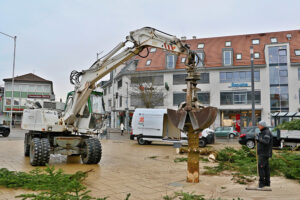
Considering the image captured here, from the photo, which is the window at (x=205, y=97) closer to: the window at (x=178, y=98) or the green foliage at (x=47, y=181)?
the window at (x=178, y=98)

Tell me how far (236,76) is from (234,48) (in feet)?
18.3

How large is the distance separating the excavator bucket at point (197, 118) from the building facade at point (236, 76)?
31211mm

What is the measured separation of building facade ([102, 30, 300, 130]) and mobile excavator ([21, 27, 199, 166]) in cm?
2706

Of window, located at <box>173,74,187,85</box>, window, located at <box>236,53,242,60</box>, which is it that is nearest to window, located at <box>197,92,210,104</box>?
window, located at <box>173,74,187,85</box>

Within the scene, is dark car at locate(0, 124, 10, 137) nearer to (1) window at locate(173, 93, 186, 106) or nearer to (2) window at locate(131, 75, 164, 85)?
(2) window at locate(131, 75, 164, 85)

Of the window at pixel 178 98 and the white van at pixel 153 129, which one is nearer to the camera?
the white van at pixel 153 129

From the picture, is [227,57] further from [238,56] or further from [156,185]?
[156,185]

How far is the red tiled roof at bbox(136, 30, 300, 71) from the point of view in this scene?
141ft

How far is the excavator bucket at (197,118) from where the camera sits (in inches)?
295

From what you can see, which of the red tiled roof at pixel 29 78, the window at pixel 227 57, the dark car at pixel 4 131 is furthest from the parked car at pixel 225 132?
the red tiled roof at pixel 29 78

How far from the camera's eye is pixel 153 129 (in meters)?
21.6

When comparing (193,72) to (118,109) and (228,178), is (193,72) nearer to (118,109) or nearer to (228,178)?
(228,178)

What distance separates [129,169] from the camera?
10.2m

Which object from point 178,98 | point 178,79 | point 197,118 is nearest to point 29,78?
point 178,79
